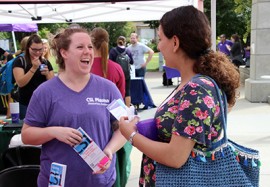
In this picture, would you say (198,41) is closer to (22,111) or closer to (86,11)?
(22,111)

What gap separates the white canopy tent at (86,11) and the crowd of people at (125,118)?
21.2ft

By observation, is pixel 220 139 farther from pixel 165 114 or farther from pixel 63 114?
pixel 63 114

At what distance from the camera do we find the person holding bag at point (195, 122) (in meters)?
1.69

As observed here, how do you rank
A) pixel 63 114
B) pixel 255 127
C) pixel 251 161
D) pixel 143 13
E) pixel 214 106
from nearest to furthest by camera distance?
pixel 214 106 < pixel 251 161 < pixel 63 114 < pixel 255 127 < pixel 143 13

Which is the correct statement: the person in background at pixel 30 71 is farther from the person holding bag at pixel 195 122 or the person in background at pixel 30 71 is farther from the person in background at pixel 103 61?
the person holding bag at pixel 195 122

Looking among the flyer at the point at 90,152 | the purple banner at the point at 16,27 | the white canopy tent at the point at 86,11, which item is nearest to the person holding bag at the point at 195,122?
the flyer at the point at 90,152

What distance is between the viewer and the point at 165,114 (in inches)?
70.7

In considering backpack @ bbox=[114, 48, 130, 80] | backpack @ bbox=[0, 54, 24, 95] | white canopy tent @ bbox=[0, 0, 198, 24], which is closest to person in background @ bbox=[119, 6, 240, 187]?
backpack @ bbox=[0, 54, 24, 95]

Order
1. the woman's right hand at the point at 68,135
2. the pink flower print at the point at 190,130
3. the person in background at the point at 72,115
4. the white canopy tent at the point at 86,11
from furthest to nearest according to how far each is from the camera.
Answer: the white canopy tent at the point at 86,11 < the person in background at the point at 72,115 < the woman's right hand at the point at 68,135 < the pink flower print at the point at 190,130

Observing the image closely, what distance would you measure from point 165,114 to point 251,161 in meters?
0.45

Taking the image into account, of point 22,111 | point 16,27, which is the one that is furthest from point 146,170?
point 16,27

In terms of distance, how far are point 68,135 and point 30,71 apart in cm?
257

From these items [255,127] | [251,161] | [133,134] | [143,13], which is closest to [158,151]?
[133,134]

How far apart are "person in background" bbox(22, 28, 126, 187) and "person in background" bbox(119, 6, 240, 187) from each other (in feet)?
1.53
